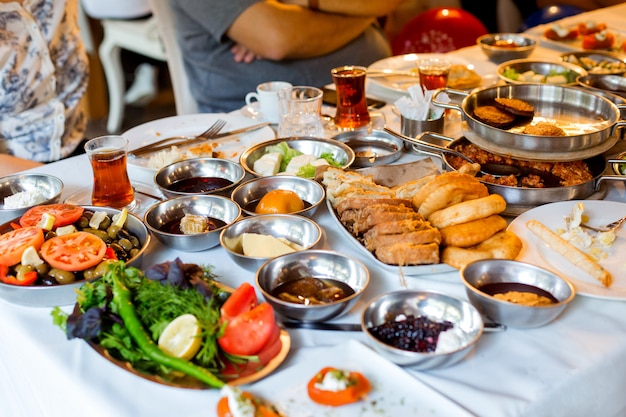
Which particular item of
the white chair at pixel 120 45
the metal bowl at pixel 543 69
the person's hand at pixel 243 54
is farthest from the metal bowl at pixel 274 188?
the white chair at pixel 120 45

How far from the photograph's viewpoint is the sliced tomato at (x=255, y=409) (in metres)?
0.98

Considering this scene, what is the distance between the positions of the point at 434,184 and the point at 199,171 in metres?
0.70

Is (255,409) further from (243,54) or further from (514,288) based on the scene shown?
(243,54)

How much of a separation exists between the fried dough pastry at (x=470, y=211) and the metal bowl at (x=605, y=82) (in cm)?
109

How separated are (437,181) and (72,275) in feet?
2.60

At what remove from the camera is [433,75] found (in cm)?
226

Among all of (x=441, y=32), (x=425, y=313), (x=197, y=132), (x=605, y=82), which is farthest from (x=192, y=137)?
(x=441, y=32)

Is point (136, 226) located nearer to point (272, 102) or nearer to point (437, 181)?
point (437, 181)

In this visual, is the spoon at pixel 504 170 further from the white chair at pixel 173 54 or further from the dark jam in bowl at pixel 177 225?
the white chair at pixel 173 54

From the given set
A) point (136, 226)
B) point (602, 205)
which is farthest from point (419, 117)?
point (136, 226)

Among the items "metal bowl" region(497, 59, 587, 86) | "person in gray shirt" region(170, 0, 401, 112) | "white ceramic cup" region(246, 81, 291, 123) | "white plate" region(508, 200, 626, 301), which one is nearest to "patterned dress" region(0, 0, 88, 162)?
"person in gray shirt" region(170, 0, 401, 112)

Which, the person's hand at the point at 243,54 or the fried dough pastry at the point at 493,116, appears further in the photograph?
the person's hand at the point at 243,54

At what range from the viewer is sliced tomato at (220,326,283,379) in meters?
1.08

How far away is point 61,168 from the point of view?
2.00 metres
